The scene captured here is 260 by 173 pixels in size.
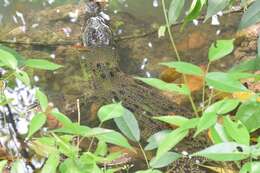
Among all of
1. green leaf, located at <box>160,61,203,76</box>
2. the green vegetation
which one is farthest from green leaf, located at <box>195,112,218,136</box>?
green leaf, located at <box>160,61,203,76</box>

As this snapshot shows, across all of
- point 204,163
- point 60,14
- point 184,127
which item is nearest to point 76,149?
point 184,127

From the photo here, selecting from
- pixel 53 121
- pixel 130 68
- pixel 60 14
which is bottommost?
pixel 53 121

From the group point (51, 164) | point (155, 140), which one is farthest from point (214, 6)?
point (51, 164)

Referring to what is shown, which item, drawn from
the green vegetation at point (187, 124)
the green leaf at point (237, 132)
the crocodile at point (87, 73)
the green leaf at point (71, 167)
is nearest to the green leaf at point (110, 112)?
the green vegetation at point (187, 124)

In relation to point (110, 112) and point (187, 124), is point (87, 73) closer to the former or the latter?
point (110, 112)

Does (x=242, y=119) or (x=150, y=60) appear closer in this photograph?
(x=242, y=119)

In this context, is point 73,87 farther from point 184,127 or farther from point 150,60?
point 184,127

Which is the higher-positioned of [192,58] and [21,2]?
[21,2]
